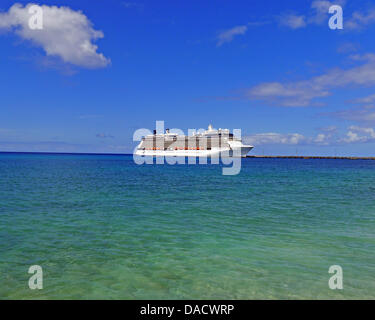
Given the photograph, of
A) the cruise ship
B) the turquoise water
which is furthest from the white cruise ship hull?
the turquoise water

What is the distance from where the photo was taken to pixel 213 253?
31.5 ft

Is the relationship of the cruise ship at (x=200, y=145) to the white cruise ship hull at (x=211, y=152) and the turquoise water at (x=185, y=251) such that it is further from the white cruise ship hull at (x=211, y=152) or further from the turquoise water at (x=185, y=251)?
the turquoise water at (x=185, y=251)

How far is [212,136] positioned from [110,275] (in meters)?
112

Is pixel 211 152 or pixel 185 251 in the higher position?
pixel 211 152

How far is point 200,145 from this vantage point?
119438 millimetres

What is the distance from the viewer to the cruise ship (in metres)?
116

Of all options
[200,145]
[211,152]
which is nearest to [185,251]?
[211,152]

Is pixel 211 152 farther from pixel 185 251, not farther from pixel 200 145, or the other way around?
pixel 185 251

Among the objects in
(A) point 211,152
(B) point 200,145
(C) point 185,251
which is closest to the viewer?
(C) point 185,251

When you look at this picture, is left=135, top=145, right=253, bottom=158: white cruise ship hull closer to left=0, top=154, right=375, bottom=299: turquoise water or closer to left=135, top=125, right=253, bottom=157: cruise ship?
left=135, top=125, right=253, bottom=157: cruise ship

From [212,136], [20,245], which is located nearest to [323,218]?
[20,245]

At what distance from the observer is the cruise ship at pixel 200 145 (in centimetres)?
11619

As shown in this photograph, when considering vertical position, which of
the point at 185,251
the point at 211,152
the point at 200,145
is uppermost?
the point at 200,145
